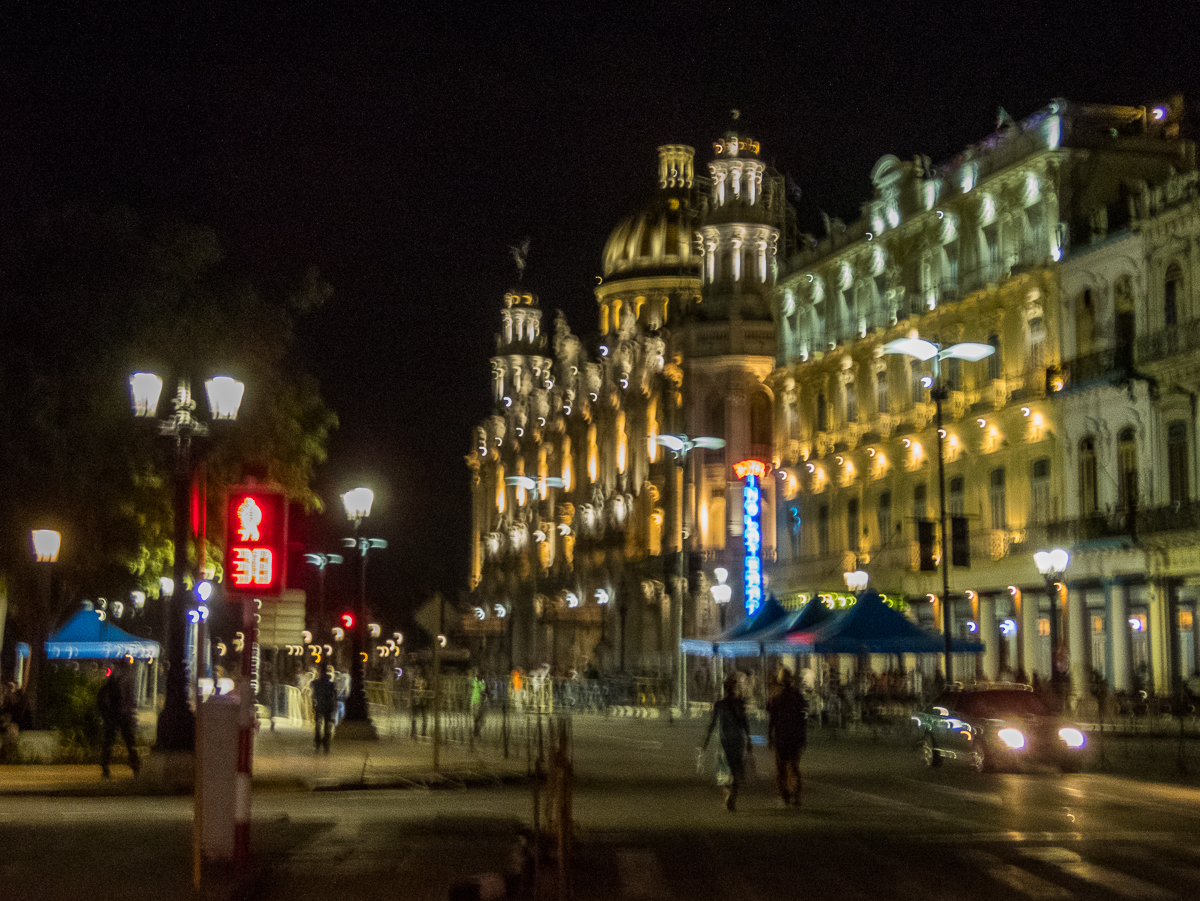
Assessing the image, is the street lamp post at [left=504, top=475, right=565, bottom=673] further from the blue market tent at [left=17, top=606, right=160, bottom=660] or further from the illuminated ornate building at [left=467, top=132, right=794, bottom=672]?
the blue market tent at [left=17, top=606, right=160, bottom=660]

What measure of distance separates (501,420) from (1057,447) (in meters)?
68.9


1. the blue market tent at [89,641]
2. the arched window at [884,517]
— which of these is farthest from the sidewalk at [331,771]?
the arched window at [884,517]

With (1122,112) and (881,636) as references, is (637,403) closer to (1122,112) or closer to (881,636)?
(1122,112)

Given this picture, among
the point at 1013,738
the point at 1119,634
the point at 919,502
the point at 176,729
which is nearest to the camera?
the point at 176,729

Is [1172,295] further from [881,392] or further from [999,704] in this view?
[999,704]

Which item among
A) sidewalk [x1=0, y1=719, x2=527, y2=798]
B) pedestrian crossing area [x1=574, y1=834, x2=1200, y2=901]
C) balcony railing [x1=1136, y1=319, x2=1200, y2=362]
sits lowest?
pedestrian crossing area [x1=574, y1=834, x2=1200, y2=901]

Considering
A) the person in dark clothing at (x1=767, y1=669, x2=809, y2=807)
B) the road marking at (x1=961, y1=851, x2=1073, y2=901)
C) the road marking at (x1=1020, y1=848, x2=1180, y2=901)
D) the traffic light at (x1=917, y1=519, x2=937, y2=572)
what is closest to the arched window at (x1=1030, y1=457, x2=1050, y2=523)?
the traffic light at (x1=917, y1=519, x2=937, y2=572)

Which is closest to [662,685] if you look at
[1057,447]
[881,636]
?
[1057,447]

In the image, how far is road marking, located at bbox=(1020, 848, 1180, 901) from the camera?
13062mm

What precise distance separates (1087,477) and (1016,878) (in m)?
32.9

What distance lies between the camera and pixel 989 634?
165ft

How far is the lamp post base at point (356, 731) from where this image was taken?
117 ft

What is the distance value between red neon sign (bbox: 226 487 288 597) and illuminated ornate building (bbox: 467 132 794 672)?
106ft

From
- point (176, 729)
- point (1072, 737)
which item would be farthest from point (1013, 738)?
point (176, 729)
